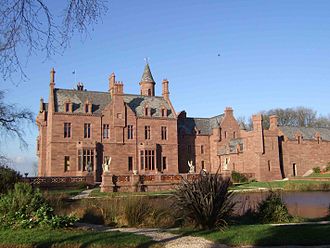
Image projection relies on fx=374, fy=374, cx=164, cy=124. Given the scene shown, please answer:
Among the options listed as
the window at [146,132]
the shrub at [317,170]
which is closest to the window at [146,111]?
the window at [146,132]

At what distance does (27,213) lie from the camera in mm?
11953

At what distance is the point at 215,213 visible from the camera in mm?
11719

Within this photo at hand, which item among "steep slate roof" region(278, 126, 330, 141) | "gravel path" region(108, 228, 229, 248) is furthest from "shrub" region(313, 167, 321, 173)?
"gravel path" region(108, 228, 229, 248)

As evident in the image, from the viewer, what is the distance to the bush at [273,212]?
13539 millimetres

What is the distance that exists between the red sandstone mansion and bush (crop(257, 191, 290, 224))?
99.8 ft

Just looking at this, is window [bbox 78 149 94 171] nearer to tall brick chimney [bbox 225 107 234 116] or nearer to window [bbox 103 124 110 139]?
window [bbox 103 124 110 139]

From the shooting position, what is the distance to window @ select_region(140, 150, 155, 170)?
167 ft

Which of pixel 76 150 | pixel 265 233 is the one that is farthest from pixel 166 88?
pixel 265 233

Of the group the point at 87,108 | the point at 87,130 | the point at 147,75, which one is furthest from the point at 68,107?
the point at 147,75

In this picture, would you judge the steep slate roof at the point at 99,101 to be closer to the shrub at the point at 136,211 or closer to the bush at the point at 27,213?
the shrub at the point at 136,211

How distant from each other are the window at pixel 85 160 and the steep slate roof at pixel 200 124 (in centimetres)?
1702

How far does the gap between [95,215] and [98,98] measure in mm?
39240

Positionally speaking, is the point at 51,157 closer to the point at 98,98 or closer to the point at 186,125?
the point at 98,98

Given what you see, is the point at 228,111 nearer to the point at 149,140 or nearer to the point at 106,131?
the point at 149,140
